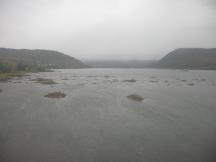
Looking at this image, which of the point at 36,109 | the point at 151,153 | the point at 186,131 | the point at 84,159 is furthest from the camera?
the point at 36,109

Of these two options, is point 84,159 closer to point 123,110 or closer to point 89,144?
point 89,144

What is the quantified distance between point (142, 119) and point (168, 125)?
12.5 ft

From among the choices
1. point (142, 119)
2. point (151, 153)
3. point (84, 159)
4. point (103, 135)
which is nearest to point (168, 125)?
point (142, 119)

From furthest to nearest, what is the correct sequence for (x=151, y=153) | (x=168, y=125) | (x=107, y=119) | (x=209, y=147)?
(x=107, y=119) → (x=168, y=125) → (x=209, y=147) → (x=151, y=153)

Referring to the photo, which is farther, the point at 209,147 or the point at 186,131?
the point at 186,131

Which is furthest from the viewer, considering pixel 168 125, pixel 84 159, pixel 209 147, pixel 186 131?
pixel 168 125

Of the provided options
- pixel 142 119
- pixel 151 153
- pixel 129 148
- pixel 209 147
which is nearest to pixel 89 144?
pixel 129 148

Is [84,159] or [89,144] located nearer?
[84,159]

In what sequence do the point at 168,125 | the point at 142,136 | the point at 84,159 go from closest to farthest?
1. the point at 84,159
2. the point at 142,136
3. the point at 168,125

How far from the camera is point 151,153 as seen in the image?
1238 cm

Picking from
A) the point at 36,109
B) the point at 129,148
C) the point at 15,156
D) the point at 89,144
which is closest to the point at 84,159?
the point at 89,144

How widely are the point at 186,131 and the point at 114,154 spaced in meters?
10.5

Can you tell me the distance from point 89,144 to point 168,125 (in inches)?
455

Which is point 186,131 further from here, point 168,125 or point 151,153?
point 151,153
